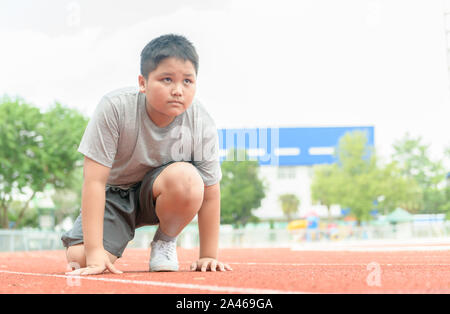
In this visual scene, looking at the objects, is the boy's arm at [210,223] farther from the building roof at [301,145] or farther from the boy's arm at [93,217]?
the building roof at [301,145]

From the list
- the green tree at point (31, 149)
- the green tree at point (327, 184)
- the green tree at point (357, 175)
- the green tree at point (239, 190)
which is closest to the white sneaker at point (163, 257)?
the green tree at point (31, 149)

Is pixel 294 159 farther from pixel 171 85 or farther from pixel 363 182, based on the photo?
pixel 171 85

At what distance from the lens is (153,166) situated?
3682 mm

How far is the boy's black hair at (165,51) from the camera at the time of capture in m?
3.30

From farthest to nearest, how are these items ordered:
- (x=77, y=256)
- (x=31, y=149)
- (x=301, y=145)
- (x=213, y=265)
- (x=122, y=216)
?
(x=301, y=145)
(x=31, y=149)
(x=122, y=216)
(x=77, y=256)
(x=213, y=265)

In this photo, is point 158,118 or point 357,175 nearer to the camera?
point 158,118

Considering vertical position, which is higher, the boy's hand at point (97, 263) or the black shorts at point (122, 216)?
the black shorts at point (122, 216)

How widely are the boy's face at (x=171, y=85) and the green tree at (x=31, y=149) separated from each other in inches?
747

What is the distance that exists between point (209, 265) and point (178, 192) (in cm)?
55

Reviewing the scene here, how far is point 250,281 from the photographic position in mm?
2646

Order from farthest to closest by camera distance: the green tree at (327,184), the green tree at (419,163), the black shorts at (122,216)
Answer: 1. the green tree at (419,163)
2. the green tree at (327,184)
3. the black shorts at (122,216)

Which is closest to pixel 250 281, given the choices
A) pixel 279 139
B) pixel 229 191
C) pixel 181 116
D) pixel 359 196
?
pixel 181 116

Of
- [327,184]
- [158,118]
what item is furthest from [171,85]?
[327,184]
